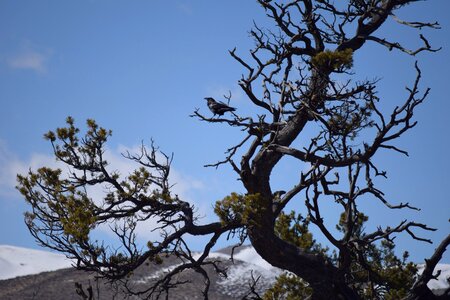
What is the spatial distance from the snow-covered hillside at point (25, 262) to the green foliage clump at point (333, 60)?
38185 millimetres

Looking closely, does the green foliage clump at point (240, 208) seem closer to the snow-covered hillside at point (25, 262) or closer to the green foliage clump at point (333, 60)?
the green foliage clump at point (333, 60)

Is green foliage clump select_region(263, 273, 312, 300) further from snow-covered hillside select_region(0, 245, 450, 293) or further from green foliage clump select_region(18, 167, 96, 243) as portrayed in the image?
Answer: snow-covered hillside select_region(0, 245, 450, 293)

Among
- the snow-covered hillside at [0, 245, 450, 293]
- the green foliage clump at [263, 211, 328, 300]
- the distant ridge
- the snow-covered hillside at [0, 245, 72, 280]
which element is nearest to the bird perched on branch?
the green foliage clump at [263, 211, 328, 300]

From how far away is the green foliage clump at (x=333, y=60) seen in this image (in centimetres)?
743

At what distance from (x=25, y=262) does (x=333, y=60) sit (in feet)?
149

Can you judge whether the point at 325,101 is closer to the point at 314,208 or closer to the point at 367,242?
the point at 314,208

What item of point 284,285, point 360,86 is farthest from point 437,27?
point 284,285

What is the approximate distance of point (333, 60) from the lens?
757 centimetres

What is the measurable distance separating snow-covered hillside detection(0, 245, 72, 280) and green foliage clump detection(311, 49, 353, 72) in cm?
3818

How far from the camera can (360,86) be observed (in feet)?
28.1

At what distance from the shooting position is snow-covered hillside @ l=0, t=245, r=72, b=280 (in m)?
42.7

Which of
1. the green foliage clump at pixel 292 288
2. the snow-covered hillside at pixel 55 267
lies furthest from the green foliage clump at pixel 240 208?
the snow-covered hillside at pixel 55 267

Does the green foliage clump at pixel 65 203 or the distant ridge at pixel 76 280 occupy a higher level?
the distant ridge at pixel 76 280

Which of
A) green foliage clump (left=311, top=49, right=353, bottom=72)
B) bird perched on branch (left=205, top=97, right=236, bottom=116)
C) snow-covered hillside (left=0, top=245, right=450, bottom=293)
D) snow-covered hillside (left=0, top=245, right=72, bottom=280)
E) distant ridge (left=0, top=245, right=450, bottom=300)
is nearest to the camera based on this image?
green foliage clump (left=311, top=49, right=353, bottom=72)
